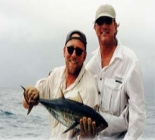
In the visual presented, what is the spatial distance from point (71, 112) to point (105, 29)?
2.20 ft

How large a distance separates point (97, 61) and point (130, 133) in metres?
0.58

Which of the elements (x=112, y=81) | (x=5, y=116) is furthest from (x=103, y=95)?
(x=5, y=116)

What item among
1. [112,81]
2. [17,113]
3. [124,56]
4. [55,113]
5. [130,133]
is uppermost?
[124,56]

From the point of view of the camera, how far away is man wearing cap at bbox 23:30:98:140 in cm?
251

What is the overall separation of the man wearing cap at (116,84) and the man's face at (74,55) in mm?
249

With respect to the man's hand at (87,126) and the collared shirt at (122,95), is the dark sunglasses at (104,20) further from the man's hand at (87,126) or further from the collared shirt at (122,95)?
the man's hand at (87,126)

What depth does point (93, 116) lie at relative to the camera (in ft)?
8.05

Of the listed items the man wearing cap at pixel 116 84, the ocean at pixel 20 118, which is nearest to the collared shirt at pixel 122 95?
the man wearing cap at pixel 116 84

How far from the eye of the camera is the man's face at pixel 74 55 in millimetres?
2510

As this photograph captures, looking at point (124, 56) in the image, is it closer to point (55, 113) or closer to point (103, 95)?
point (103, 95)

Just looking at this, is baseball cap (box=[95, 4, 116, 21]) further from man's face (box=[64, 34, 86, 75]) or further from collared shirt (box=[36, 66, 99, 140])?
collared shirt (box=[36, 66, 99, 140])

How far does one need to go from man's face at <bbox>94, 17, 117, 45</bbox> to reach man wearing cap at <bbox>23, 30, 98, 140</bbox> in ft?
0.70

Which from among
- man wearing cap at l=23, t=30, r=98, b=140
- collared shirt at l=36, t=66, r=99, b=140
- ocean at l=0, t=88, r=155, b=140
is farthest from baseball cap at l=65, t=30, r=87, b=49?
ocean at l=0, t=88, r=155, b=140

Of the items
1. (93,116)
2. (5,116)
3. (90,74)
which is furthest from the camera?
(5,116)
